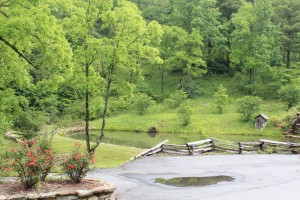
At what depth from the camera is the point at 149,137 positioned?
3678cm

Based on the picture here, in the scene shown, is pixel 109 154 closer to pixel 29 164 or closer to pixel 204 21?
pixel 29 164

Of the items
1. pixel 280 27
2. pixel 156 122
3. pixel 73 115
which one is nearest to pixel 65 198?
pixel 73 115

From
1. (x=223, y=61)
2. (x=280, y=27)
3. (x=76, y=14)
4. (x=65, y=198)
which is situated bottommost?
(x=65, y=198)

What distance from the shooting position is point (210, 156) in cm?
2267

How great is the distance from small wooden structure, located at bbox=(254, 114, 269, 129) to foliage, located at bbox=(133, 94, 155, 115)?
12.8 meters

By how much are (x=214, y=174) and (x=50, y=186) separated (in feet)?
26.8

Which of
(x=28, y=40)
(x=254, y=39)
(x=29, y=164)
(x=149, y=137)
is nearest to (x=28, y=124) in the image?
(x=28, y=40)

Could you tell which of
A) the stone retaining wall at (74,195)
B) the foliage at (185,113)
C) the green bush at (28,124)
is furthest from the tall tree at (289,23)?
the stone retaining wall at (74,195)

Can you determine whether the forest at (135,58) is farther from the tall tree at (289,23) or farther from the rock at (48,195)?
the rock at (48,195)

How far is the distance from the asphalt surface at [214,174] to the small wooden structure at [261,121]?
16.6 metres

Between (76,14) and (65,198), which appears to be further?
(76,14)

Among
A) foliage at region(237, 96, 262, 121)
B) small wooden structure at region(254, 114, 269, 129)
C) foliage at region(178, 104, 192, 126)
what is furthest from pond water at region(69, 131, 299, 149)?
foliage at region(237, 96, 262, 121)

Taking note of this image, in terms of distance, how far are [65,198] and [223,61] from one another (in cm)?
5226

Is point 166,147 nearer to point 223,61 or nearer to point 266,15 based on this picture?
point 266,15
